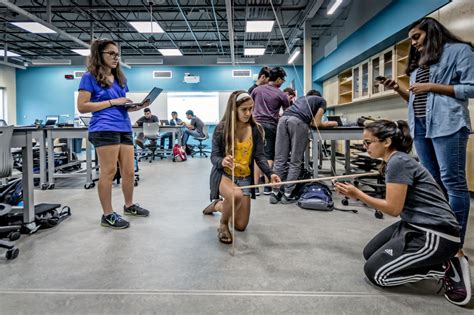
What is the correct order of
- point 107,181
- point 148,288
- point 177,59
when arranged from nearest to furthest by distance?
point 148,288
point 107,181
point 177,59

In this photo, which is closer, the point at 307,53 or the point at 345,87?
the point at 307,53

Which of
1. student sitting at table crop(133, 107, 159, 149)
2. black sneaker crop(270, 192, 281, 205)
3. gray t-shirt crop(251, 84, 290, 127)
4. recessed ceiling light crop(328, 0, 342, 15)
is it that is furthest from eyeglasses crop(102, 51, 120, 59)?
student sitting at table crop(133, 107, 159, 149)

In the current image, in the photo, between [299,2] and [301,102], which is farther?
[299,2]

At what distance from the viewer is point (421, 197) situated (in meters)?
1.35

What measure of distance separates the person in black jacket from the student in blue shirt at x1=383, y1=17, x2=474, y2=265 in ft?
2.65

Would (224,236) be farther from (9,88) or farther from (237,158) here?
(9,88)

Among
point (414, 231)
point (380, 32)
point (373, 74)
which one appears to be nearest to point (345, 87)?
point (373, 74)

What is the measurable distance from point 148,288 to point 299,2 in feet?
25.6

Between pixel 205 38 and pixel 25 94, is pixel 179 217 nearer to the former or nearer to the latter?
pixel 205 38

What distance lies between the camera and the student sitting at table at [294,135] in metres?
3.08

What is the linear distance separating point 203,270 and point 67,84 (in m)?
12.1

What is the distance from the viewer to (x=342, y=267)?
1.59 meters

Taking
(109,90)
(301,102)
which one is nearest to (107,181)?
(109,90)

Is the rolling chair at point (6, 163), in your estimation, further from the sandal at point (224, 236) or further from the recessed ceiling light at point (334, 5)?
the recessed ceiling light at point (334, 5)
